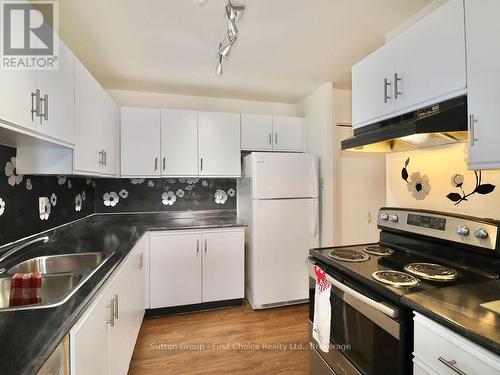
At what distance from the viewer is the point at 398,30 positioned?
174cm

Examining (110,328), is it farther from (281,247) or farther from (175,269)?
(281,247)

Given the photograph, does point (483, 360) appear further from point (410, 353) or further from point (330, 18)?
point (330, 18)

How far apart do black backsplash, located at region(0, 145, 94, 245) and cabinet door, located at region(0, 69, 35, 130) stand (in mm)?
641

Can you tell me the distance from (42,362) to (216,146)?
233cm

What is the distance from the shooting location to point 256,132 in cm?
290

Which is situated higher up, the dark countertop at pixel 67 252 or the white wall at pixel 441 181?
the white wall at pixel 441 181

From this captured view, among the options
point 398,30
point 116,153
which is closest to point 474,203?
point 398,30

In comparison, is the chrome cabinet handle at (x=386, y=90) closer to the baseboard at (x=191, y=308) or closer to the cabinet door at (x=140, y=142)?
the cabinet door at (x=140, y=142)

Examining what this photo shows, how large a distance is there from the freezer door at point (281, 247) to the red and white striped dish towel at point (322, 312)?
1100 mm

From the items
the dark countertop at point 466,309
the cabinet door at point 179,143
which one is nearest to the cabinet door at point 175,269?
the cabinet door at point 179,143

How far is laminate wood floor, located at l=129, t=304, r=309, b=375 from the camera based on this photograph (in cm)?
176

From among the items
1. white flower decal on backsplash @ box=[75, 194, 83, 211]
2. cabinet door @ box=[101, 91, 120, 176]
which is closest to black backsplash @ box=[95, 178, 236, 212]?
white flower decal on backsplash @ box=[75, 194, 83, 211]

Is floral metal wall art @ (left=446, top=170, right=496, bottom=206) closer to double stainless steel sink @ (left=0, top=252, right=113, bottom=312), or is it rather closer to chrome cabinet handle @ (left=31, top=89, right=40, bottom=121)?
double stainless steel sink @ (left=0, top=252, right=113, bottom=312)

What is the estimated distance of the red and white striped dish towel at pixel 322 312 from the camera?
1308 millimetres
